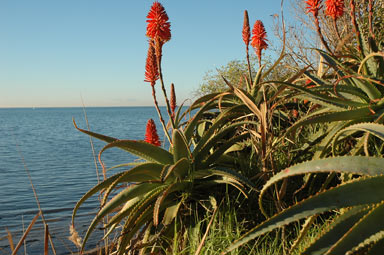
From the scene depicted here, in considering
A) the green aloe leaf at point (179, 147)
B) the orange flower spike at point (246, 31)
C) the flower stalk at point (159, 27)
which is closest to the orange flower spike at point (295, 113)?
A: the orange flower spike at point (246, 31)

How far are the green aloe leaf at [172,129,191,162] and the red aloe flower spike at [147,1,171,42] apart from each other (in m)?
0.65

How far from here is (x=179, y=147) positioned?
9.23ft

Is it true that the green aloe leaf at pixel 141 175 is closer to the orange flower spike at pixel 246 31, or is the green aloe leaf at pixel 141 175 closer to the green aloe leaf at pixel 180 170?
the green aloe leaf at pixel 180 170

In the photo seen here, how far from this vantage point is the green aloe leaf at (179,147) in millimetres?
2719

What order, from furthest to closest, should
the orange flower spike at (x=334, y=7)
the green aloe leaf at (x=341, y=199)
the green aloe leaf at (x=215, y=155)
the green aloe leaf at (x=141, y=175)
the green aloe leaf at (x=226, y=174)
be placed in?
the orange flower spike at (x=334, y=7)
the green aloe leaf at (x=215, y=155)
the green aloe leaf at (x=141, y=175)
the green aloe leaf at (x=226, y=174)
the green aloe leaf at (x=341, y=199)

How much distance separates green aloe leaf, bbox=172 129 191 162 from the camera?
8.92 feet

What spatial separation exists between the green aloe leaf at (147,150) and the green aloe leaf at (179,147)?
86 mm

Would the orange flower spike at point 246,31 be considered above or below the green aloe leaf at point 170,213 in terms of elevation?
above

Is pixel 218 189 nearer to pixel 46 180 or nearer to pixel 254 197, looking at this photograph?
pixel 254 197

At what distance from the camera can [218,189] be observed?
3.06m

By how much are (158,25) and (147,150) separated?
842 millimetres

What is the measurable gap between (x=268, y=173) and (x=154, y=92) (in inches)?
37.7

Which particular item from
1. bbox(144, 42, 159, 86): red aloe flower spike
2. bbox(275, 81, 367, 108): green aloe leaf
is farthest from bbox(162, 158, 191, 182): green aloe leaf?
bbox(275, 81, 367, 108): green aloe leaf

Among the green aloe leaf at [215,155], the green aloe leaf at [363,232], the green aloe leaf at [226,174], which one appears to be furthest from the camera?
the green aloe leaf at [215,155]
